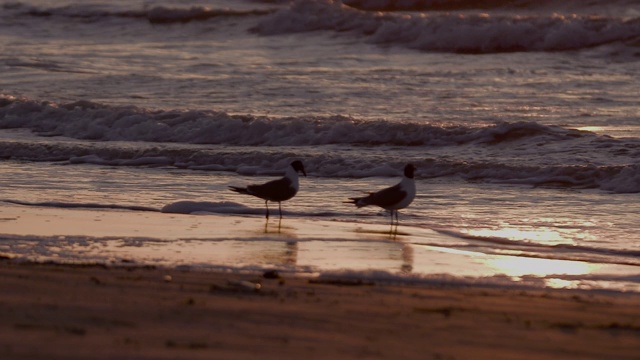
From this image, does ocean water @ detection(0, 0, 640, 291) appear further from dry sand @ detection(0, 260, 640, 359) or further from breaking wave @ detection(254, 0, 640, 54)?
dry sand @ detection(0, 260, 640, 359)

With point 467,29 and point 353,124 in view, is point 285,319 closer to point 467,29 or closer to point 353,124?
point 353,124

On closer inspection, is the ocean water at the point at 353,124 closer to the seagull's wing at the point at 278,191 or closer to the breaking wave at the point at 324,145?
the breaking wave at the point at 324,145

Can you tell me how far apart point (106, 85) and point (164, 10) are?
8.01m

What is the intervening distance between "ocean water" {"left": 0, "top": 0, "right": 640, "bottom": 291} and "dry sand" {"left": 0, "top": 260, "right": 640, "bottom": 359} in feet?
2.28

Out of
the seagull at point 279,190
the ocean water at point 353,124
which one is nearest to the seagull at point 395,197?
the ocean water at point 353,124

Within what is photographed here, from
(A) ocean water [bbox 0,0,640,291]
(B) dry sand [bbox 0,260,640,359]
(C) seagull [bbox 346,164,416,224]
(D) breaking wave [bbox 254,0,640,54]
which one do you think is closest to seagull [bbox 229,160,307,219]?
(A) ocean water [bbox 0,0,640,291]

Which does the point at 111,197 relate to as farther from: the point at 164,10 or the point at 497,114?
the point at 164,10

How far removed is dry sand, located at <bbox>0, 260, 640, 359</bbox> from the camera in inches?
177

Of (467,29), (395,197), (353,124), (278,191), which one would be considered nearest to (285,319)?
(395,197)

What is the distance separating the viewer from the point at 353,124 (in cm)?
1370

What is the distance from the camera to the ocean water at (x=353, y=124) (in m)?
7.89

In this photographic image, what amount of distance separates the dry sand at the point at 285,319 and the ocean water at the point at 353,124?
0.69 m

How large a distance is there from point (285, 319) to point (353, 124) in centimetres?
878

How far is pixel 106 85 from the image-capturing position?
17281 mm
